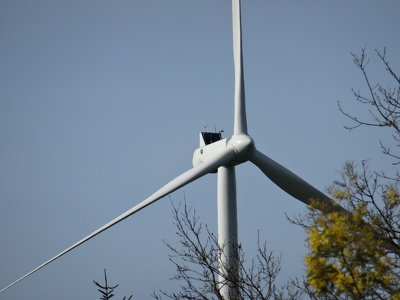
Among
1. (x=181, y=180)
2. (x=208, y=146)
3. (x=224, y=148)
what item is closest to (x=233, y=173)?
(x=224, y=148)

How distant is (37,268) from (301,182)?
914 centimetres

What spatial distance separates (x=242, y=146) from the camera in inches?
773

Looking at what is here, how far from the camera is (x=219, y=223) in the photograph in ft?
64.3

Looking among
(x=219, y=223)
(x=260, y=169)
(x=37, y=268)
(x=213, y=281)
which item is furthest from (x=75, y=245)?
(x=213, y=281)

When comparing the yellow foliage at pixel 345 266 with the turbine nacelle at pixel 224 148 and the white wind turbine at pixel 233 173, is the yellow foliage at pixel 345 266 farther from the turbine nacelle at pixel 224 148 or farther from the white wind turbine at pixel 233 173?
the turbine nacelle at pixel 224 148

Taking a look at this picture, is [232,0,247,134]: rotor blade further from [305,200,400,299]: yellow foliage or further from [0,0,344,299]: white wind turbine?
[305,200,400,299]: yellow foliage

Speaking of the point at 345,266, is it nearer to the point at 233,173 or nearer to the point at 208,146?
the point at 233,173

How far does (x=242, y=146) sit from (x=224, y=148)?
2.43 ft

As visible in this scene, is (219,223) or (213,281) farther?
(219,223)

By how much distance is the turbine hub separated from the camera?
1966 cm

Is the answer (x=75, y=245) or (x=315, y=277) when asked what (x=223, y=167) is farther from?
(x=315, y=277)

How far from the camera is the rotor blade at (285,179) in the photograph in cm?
1955

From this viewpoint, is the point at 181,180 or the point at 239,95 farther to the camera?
the point at 239,95

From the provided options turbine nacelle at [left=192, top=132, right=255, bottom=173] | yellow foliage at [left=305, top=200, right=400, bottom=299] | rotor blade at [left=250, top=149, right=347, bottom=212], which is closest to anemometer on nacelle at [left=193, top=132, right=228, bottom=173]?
turbine nacelle at [left=192, top=132, right=255, bottom=173]
